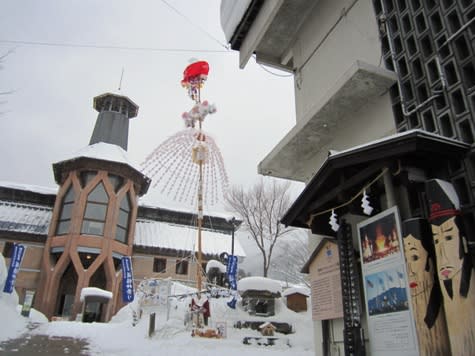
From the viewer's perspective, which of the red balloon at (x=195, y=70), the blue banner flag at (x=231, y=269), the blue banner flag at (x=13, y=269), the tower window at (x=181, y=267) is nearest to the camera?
the red balloon at (x=195, y=70)

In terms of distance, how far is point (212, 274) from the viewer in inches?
973

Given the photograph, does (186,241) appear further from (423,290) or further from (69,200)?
(423,290)

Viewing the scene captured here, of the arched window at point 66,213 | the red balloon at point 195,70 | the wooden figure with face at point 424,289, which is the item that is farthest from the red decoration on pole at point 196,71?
the arched window at point 66,213

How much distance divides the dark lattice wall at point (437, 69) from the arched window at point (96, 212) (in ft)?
85.4

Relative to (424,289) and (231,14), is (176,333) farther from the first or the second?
(424,289)

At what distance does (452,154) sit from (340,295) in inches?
118

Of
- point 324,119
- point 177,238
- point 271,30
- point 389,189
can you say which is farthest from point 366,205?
point 177,238

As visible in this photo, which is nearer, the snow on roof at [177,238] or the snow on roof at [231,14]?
the snow on roof at [231,14]

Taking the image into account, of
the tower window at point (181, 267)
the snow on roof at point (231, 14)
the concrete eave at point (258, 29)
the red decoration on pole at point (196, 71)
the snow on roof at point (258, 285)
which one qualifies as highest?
the red decoration on pole at point (196, 71)

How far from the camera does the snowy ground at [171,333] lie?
1302cm

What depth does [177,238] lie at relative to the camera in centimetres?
3422

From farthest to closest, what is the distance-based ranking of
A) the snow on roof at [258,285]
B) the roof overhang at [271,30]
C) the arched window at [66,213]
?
1. the arched window at [66,213]
2. the snow on roof at [258,285]
3. the roof overhang at [271,30]

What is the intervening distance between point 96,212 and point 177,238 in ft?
26.6

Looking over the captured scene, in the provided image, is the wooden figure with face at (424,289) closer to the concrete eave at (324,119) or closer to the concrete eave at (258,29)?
the concrete eave at (324,119)
